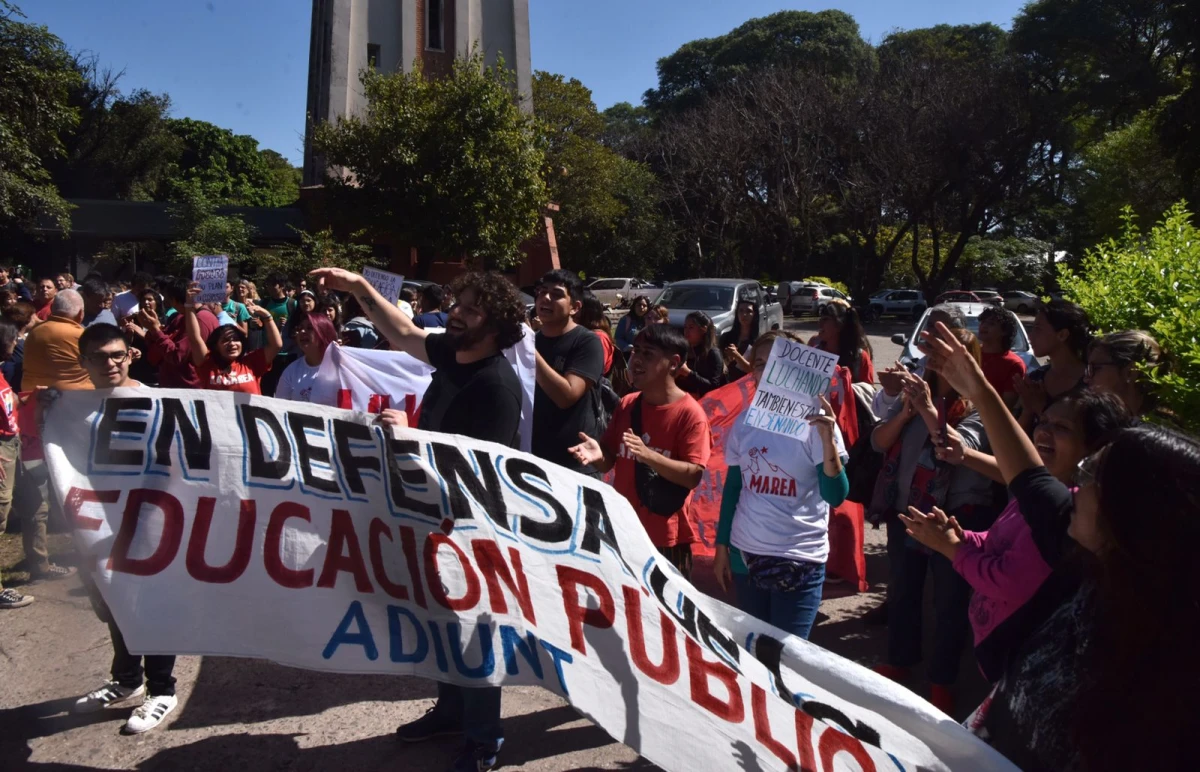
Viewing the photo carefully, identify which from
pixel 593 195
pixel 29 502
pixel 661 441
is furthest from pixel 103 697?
pixel 593 195

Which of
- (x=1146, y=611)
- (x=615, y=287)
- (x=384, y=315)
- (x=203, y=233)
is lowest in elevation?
(x=1146, y=611)

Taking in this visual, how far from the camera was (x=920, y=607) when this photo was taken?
Result: 470cm

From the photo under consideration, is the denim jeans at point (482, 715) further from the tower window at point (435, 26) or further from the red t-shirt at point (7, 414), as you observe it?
the tower window at point (435, 26)

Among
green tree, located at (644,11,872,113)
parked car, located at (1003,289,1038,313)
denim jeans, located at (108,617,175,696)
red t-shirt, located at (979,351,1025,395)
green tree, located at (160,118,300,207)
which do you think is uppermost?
green tree, located at (644,11,872,113)

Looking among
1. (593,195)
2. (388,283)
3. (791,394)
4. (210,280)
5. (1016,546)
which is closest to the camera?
(1016,546)

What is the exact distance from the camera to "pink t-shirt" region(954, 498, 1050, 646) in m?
2.71

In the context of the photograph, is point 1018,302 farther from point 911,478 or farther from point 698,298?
point 911,478

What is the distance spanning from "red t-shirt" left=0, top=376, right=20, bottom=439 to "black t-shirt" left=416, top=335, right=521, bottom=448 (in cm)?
375

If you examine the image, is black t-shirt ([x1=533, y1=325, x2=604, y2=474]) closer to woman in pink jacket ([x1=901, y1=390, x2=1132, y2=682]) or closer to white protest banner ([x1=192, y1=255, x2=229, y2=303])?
woman in pink jacket ([x1=901, y1=390, x2=1132, y2=682])

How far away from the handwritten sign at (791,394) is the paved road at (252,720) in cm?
151

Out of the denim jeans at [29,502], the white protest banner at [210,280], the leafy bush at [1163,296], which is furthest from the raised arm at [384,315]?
the white protest banner at [210,280]

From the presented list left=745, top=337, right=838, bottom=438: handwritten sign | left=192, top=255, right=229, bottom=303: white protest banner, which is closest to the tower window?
left=192, top=255, right=229, bottom=303: white protest banner

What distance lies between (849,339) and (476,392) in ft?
10.6

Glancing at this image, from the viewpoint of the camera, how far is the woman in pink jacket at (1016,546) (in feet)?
8.80
